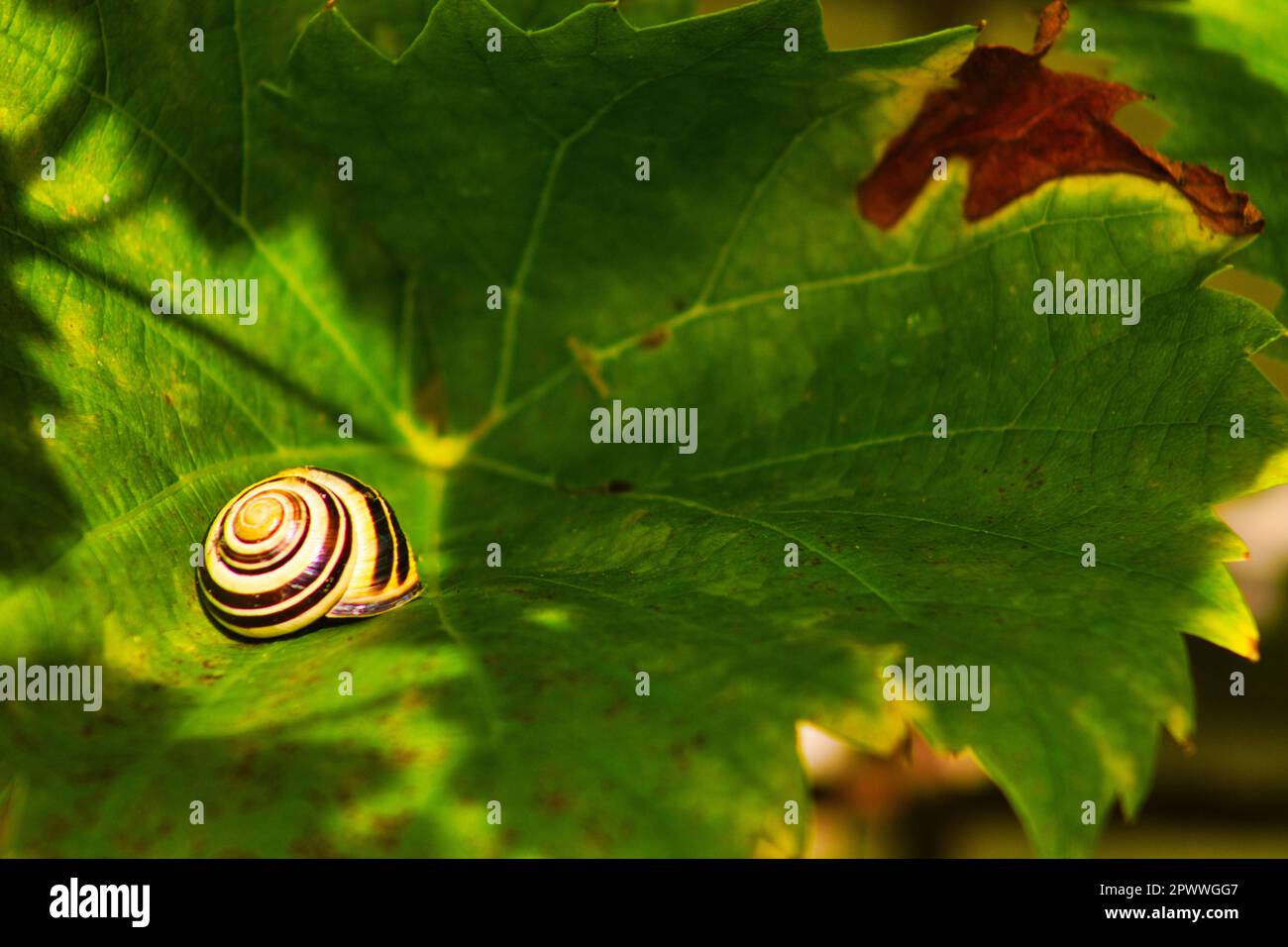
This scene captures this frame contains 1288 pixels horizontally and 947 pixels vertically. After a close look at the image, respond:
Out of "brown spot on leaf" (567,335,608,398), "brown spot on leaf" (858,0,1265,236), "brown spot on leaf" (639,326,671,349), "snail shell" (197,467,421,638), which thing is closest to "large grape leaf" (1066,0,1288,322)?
"brown spot on leaf" (858,0,1265,236)

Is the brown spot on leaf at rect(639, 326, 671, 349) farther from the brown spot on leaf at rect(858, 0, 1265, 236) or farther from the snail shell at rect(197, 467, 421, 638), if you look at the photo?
the snail shell at rect(197, 467, 421, 638)

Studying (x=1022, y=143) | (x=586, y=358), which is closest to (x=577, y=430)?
(x=586, y=358)

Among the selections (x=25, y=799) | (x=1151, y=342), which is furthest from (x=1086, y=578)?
(x=25, y=799)

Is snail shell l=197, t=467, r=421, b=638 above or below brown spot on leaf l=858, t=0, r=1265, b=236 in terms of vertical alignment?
below

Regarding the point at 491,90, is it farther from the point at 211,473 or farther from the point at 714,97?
the point at 211,473

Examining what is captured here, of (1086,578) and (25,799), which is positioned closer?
(25,799)

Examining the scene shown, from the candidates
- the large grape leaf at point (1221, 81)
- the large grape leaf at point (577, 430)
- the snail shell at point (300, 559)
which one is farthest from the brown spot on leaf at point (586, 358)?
the large grape leaf at point (1221, 81)

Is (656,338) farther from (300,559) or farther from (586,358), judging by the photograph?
(300,559)
